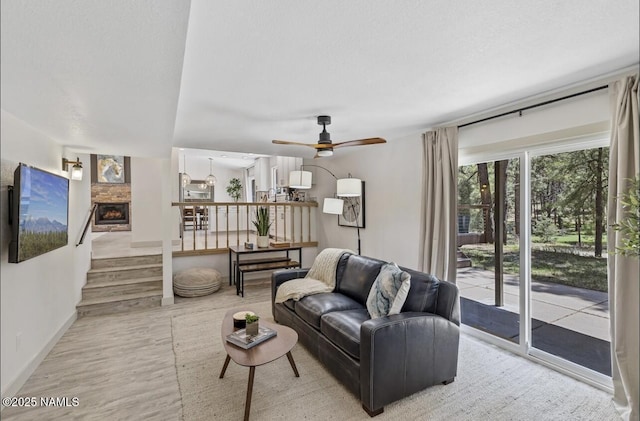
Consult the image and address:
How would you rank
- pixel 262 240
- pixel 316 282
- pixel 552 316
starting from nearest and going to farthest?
pixel 552 316 < pixel 316 282 < pixel 262 240

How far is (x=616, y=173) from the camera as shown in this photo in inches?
82.7

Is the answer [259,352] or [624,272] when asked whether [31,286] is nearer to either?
[259,352]

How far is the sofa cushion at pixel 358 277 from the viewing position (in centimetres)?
304

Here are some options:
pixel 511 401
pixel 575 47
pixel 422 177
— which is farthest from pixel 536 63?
pixel 511 401

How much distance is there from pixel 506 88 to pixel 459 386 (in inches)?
95.3

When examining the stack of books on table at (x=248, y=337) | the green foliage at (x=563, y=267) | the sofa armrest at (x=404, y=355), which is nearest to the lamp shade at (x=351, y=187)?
the green foliage at (x=563, y=267)

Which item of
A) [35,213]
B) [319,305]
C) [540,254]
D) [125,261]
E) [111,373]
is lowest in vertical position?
[111,373]

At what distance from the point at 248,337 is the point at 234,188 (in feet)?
28.2

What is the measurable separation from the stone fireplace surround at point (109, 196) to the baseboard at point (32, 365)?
6.66 meters

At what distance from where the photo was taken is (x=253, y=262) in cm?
518

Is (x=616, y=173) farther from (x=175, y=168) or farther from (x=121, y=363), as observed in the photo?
(x=175, y=168)

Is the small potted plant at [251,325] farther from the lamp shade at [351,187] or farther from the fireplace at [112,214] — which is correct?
the fireplace at [112,214]

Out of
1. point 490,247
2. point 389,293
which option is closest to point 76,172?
point 389,293

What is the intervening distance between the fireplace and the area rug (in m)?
8.14
